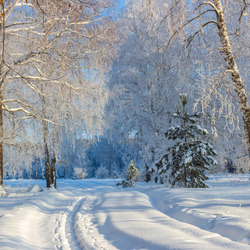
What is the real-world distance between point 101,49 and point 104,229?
21.3 feet

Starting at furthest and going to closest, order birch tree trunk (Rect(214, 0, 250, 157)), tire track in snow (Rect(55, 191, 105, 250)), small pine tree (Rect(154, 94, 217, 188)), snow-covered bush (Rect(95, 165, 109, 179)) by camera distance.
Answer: snow-covered bush (Rect(95, 165, 109, 179)) < small pine tree (Rect(154, 94, 217, 188)) < birch tree trunk (Rect(214, 0, 250, 157)) < tire track in snow (Rect(55, 191, 105, 250))

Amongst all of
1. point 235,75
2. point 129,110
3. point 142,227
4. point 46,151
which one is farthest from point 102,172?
point 142,227

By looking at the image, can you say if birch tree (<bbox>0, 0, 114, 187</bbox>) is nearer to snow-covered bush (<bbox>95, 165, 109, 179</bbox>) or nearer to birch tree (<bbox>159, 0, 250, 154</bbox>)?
birch tree (<bbox>159, 0, 250, 154</bbox>)

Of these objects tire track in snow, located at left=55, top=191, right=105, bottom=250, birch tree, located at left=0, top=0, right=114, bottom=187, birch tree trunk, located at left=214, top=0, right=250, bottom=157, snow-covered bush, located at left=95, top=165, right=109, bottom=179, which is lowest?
snow-covered bush, located at left=95, top=165, right=109, bottom=179

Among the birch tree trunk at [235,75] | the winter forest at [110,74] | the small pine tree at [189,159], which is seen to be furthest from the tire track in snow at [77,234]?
the small pine tree at [189,159]

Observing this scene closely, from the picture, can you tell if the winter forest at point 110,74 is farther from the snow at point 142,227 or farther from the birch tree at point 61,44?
the snow at point 142,227

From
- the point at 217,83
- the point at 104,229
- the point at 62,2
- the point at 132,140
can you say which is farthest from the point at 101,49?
the point at 132,140

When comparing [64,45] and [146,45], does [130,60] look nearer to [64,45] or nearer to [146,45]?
[146,45]

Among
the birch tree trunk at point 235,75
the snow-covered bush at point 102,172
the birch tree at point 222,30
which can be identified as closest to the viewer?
the birch tree at point 222,30

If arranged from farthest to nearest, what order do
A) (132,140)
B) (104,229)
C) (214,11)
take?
(132,140) → (214,11) → (104,229)

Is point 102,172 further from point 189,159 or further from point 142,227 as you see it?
point 142,227

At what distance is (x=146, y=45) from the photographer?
16.6 m

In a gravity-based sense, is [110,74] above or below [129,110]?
above

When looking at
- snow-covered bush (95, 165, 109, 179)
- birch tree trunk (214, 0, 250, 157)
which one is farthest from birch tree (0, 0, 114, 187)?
snow-covered bush (95, 165, 109, 179)
